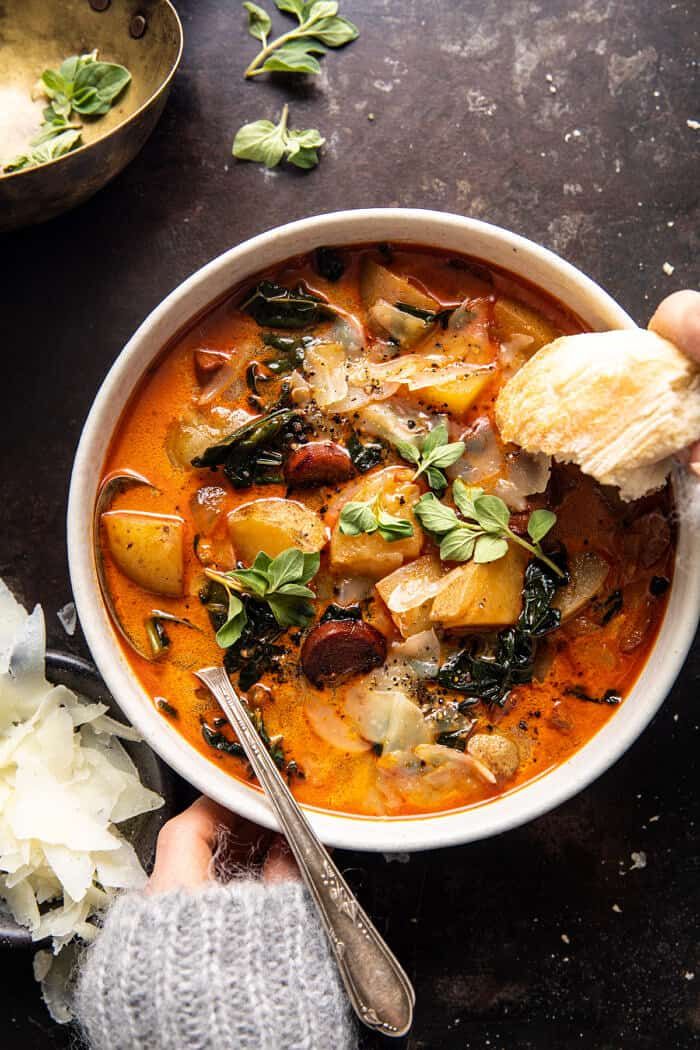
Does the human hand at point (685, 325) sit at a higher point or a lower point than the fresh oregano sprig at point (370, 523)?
higher

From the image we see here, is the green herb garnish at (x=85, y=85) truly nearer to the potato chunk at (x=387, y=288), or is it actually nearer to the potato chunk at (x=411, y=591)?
the potato chunk at (x=387, y=288)

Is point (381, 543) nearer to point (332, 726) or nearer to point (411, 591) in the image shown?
point (411, 591)

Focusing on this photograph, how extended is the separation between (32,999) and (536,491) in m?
2.47

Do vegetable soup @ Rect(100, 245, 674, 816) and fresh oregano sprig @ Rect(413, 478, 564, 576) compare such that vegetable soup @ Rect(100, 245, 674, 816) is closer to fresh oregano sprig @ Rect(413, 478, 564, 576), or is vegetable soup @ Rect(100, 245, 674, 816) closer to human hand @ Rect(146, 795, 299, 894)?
fresh oregano sprig @ Rect(413, 478, 564, 576)

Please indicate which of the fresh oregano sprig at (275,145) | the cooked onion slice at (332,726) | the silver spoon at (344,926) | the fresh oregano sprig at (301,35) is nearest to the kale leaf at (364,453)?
the cooked onion slice at (332,726)

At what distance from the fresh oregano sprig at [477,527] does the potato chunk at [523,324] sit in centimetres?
53

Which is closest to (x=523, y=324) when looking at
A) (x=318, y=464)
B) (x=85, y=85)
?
(x=318, y=464)

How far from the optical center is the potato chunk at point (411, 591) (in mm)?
2955

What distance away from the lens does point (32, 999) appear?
3451 mm

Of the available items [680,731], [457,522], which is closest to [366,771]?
[457,522]

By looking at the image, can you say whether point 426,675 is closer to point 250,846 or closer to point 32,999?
point 250,846

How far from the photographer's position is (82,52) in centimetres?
367

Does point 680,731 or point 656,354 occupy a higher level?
point 656,354

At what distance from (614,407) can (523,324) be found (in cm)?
57
